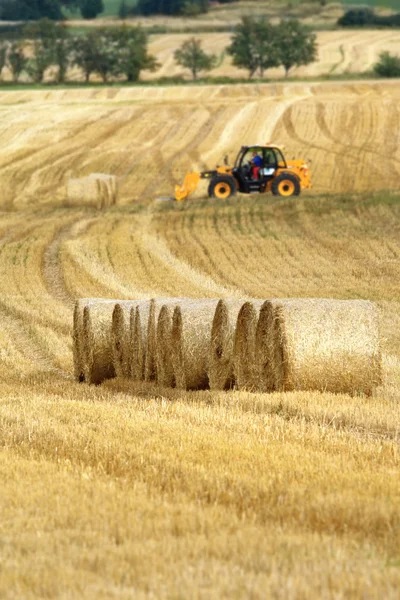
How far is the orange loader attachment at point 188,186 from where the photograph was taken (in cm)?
3053

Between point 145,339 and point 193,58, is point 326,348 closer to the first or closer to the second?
point 145,339

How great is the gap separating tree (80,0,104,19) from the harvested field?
66542mm

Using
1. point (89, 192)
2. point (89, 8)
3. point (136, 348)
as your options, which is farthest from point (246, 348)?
point (89, 8)

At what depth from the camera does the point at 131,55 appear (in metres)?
73.2

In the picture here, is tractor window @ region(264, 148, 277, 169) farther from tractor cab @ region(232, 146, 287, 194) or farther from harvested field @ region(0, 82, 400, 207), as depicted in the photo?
harvested field @ region(0, 82, 400, 207)

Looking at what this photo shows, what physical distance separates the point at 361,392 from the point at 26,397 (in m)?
2.96

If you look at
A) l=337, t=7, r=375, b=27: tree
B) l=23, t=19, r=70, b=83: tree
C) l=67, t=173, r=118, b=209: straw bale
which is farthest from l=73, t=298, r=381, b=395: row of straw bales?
l=337, t=7, r=375, b=27: tree

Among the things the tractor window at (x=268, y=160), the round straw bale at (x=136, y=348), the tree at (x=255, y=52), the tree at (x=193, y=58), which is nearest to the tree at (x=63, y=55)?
the tree at (x=193, y=58)

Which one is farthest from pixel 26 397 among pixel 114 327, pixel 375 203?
pixel 375 203

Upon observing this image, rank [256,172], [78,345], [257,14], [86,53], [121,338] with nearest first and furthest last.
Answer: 1. [121,338]
2. [78,345]
3. [256,172]
4. [86,53]
5. [257,14]

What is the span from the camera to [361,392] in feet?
31.6

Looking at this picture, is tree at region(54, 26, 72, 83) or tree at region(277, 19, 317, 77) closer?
tree at region(277, 19, 317, 77)

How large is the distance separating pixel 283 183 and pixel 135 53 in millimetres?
45070

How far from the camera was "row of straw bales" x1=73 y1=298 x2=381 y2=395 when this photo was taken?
9500 millimetres
